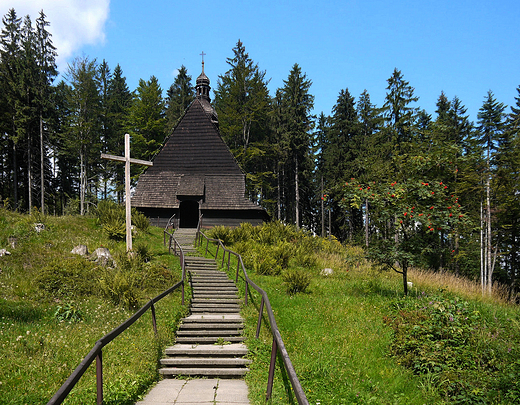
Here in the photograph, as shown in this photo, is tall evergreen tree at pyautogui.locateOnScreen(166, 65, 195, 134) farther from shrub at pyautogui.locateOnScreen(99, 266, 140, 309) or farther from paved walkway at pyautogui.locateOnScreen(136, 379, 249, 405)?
paved walkway at pyautogui.locateOnScreen(136, 379, 249, 405)

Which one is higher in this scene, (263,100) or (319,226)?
(263,100)

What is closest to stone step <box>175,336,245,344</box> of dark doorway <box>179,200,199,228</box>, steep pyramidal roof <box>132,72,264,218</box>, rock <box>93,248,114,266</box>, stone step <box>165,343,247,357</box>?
stone step <box>165,343,247,357</box>

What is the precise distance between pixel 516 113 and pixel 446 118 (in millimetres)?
6643

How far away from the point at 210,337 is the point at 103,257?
273 inches

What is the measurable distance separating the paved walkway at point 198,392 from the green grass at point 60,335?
23cm

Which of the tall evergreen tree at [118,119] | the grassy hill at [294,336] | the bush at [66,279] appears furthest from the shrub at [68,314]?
the tall evergreen tree at [118,119]

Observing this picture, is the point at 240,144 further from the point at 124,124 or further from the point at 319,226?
the point at 319,226

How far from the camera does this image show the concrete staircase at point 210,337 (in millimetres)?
6477

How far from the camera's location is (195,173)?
27.6 metres

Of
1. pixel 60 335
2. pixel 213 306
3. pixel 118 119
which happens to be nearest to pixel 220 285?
pixel 213 306

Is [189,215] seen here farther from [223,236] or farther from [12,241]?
[12,241]

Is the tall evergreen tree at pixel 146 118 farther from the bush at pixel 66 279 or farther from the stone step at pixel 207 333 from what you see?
the stone step at pixel 207 333

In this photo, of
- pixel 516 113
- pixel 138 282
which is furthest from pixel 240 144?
pixel 138 282

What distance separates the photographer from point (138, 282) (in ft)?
37.4
